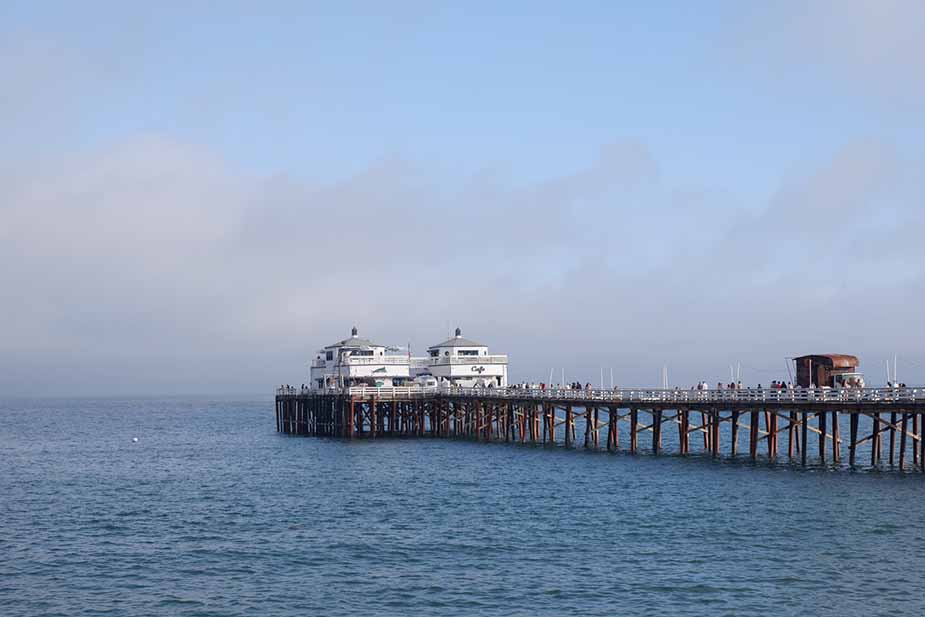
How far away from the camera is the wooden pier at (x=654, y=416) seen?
56.1m

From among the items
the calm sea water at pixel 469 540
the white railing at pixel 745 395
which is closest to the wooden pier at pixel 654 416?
the white railing at pixel 745 395

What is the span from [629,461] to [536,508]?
18.3m

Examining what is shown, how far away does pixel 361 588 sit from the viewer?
32.9m

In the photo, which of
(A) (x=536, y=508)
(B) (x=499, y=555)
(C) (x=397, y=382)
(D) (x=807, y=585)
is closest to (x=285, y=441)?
(C) (x=397, y=382)

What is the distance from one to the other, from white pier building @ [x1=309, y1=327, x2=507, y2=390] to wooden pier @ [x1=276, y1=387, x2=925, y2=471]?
3229 mm

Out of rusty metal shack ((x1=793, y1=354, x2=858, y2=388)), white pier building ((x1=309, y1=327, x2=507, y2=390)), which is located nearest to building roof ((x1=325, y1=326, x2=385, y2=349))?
white pier building ((x1=309, y1=327, x2=507, y2=390))

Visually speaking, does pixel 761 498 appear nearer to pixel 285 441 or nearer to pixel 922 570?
pixel 922 570

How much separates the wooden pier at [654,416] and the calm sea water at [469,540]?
3398 mm

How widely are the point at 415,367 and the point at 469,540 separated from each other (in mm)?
59886

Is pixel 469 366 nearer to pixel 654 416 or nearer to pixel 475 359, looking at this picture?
pixel 475 359

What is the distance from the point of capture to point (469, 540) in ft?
131

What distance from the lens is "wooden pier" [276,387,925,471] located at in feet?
184

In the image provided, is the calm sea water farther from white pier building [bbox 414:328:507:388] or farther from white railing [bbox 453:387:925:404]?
white pier building [bbox 414:328:507:388]

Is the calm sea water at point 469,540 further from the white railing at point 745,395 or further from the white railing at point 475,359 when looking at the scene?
the white railing at point 475,359
